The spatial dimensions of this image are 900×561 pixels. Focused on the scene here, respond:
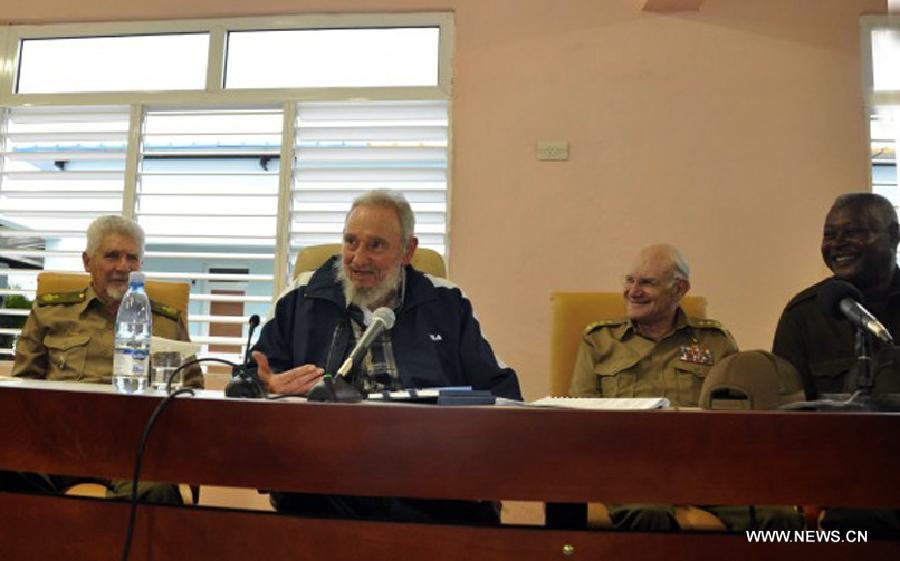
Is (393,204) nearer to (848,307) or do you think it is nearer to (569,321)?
(569,321)

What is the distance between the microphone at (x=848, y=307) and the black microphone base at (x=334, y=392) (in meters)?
0.93

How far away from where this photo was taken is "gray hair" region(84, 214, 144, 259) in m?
2.50

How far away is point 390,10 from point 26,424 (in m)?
2.86

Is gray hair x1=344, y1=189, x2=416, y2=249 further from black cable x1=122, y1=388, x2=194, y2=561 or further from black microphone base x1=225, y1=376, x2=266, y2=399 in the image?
black cable x1=122, y1=388, x2=194, y2=561

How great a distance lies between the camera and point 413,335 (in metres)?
2.00

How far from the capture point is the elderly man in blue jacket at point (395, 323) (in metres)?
1.94

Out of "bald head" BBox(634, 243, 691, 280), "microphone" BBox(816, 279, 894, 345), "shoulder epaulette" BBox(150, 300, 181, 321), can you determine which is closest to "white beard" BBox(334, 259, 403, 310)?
"shoulder epaulette" BBox(150, 300, 181, 321)

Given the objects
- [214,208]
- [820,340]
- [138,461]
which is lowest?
[138,461]

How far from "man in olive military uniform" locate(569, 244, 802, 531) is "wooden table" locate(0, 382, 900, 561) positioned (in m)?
1.21

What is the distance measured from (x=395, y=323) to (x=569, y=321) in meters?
0.65

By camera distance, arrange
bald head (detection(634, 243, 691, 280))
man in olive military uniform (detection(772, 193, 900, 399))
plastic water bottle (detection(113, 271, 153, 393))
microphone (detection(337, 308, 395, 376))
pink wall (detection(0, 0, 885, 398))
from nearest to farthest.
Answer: microphone (detection(337, 308, 395, 376)) < plastic water bottle (detection(113, 271, 153, 393)) < man in olive military uniform (detection(772, 193, 900, 399)) < bald head (detection(634, 243, 691, 280)) < pink wall (detection(0, 0, 885, 398))

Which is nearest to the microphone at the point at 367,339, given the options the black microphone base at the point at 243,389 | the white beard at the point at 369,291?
the black microphone base at the point at 243,389

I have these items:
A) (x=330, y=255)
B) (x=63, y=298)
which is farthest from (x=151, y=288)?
(x=330, y=255)

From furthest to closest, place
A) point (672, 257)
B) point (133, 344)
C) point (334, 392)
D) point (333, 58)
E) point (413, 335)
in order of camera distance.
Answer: point (333, 58), point (672, 257), point (413, 335), point (133, 344), point (334, 392)
